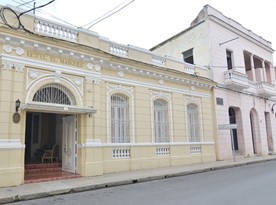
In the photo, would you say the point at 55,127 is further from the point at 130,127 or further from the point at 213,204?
the point at 213,204

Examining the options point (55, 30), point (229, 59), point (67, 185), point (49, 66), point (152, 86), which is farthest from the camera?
point (229, 59)

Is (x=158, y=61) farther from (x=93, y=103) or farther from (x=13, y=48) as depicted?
(x=13, y=48)

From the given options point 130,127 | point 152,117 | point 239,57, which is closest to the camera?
point 130,127

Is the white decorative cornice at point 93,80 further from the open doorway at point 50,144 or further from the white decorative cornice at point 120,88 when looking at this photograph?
the open doorway at point 50,144

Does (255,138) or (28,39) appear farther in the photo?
(255,138)

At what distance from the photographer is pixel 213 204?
5.69 metres

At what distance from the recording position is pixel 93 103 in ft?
33.7

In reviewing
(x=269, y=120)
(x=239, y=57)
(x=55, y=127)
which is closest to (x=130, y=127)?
(x=55, y=127)

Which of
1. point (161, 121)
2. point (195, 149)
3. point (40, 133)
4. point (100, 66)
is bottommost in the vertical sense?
point (195, 149)

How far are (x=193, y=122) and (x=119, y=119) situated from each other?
16.7 feet

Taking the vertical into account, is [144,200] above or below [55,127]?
below

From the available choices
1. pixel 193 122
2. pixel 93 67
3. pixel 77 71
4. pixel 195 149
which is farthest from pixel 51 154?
pixel 193 122

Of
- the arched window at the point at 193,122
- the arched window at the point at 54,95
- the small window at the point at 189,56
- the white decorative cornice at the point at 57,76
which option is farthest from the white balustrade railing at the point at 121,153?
the small window at the point at 189,56

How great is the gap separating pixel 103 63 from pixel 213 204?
715cm
